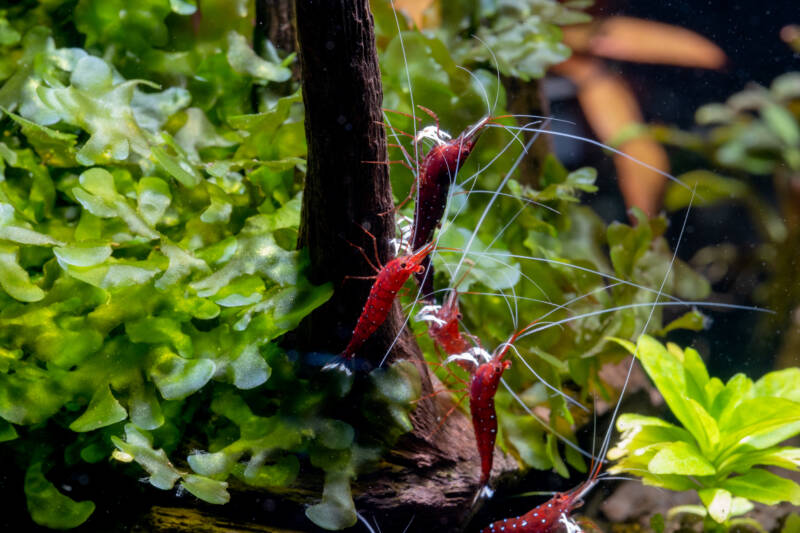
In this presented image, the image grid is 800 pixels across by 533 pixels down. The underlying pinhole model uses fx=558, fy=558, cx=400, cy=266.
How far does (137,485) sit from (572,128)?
2.30 meters

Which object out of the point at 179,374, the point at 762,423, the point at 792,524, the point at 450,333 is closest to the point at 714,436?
the point at 762,423

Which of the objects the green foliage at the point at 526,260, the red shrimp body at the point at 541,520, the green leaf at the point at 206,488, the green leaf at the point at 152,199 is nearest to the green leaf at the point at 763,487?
the green foliage at the point at 526,260

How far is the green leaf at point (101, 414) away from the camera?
135 centimetres

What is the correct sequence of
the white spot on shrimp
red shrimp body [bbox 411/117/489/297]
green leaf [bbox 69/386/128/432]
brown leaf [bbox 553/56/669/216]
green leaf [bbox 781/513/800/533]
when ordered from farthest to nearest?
brown leaf [bbox 553/56/669/216], green leaf [bbox 781/513/800/533], the white spot on shrimp, red shrimp body [bbox 411/117/489/297], green leaf [bbox 69/386/128/432]

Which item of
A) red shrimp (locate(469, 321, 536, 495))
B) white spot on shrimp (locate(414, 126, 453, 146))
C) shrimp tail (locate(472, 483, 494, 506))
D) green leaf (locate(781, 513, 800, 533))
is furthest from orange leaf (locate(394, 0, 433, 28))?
green leaf (locate(781, 513, 800, 533))

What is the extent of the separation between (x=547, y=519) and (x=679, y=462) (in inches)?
19.6

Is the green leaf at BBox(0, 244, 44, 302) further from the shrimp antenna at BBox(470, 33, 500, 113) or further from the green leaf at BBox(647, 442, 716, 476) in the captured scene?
the green leaf at BBox(647, 442, 716, 476)

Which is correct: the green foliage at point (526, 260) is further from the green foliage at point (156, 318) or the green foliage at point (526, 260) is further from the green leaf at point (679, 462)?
the green foliage at point (156, 318)

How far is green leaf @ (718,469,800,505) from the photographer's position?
6.10 ft

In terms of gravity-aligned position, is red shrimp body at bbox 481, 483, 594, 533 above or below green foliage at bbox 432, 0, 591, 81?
below

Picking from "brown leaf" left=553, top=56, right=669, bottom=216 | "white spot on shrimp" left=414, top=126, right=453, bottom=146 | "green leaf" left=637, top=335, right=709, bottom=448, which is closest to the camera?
"white spot on shrimp" left=414, top=126, right=453, bottom=146

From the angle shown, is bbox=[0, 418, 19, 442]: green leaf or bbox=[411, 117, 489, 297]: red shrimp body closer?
bbox=[0, 418, 19, 442]: green leaf

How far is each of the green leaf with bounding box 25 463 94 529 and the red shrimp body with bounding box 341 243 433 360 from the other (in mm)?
806

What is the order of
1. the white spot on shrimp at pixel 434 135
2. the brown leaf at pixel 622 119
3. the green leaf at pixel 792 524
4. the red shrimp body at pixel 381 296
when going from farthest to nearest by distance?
the brown leaf at pixel 622 119 → the green leaf at pixel 792 524 → the white spot on shrimp at pixel 434 135 → the red shrimp body at pixel 381 296
